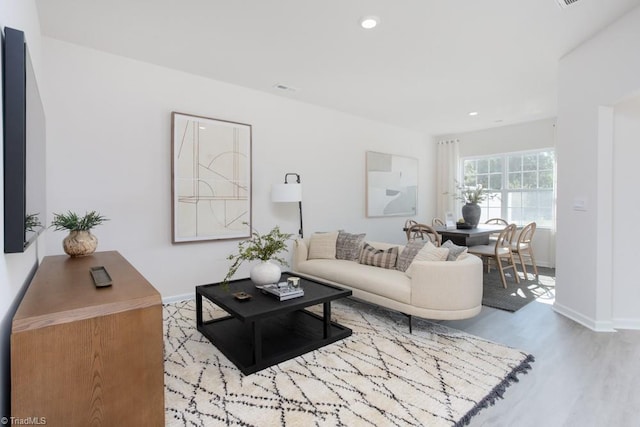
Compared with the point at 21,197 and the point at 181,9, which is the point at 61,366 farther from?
the point at 181,9

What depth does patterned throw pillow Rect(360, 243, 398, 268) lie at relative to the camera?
349cm

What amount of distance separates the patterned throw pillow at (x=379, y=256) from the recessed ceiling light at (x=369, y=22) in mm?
2148

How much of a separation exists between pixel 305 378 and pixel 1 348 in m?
1.52

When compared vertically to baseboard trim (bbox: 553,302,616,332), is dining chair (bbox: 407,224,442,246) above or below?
above

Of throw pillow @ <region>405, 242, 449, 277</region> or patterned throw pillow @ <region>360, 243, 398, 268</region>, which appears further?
patterned throw pillow @ <region>360, 243, 398, 268</region>

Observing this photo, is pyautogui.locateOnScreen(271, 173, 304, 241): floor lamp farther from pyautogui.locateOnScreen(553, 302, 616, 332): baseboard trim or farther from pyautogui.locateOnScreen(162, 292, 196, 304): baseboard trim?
pyautogui.locateOnScreen(553, 302, 616, 332): baseboard trim

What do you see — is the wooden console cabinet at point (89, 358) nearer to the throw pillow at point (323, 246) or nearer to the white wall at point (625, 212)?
the throw pillow at point (323, 246)

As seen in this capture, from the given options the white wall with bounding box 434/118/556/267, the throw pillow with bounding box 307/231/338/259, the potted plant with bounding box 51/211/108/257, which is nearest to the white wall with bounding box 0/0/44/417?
the potted plant with bounding box 51/211/108/257

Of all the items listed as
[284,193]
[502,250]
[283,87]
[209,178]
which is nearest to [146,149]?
[209,178]

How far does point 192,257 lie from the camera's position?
12.1ft

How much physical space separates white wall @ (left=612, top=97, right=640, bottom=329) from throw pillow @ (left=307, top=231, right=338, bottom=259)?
2.72m

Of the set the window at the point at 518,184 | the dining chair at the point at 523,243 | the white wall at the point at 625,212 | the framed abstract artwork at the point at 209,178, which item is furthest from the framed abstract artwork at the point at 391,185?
the white wall at the point at 625,212

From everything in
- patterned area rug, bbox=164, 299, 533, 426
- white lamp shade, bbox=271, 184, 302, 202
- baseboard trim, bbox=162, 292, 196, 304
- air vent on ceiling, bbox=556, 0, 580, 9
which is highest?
air vent on ceiling, bbox=556, 0, 580, 9

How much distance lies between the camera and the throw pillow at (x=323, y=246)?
4008 mm
